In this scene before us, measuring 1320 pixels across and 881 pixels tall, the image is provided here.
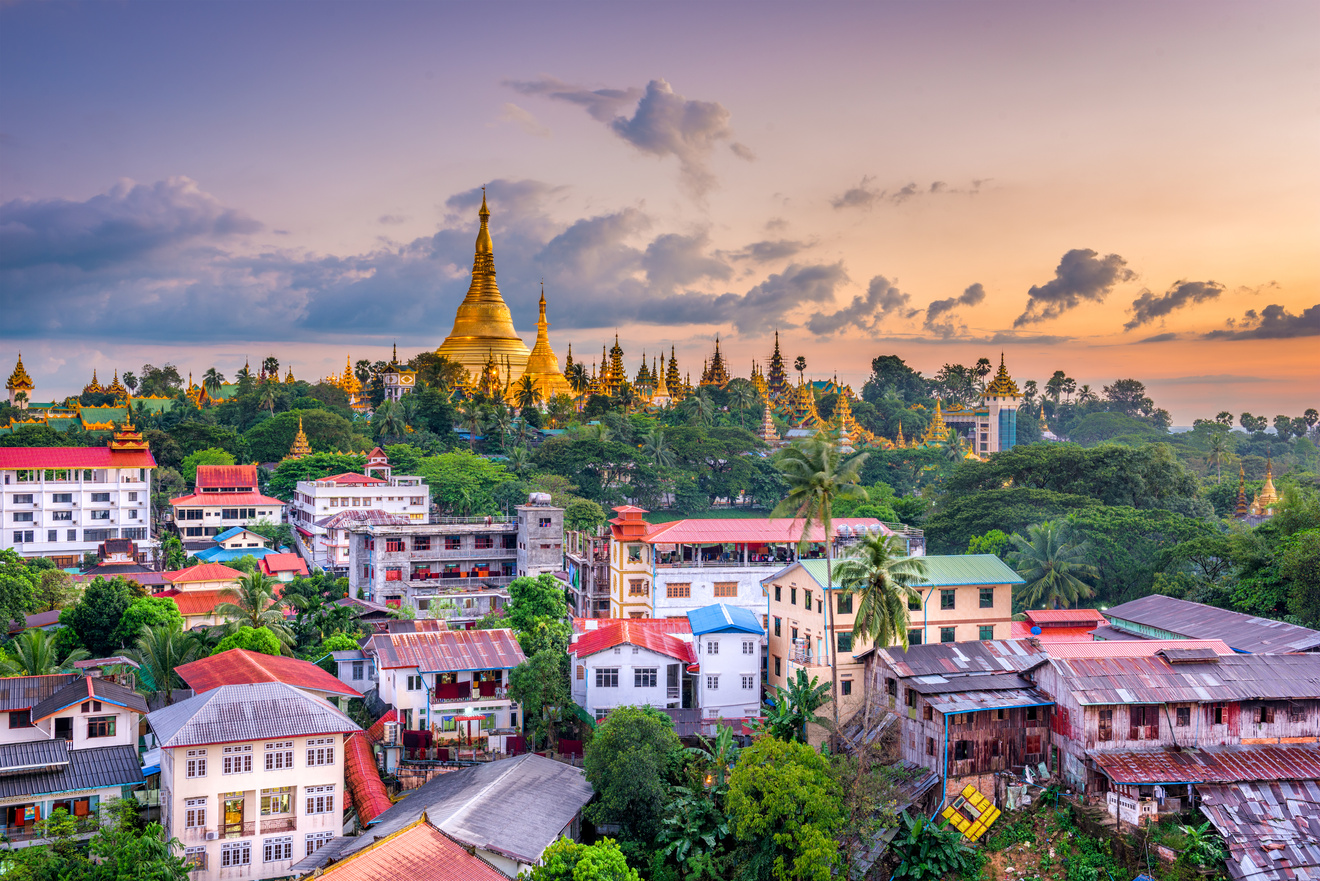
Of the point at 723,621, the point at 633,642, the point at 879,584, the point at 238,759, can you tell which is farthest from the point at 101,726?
the point at 879,584

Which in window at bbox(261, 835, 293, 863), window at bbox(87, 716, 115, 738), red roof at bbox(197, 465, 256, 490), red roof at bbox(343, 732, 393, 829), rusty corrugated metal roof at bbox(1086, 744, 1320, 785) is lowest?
window at bbox(261, 835, 293, 863)

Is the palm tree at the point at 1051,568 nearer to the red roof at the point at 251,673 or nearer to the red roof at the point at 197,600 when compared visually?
the red roof at the point at 251,673

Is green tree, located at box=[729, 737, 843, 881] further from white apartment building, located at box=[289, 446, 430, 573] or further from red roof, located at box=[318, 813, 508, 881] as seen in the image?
white apartment building, located at box=[289, 446, 430, 573]

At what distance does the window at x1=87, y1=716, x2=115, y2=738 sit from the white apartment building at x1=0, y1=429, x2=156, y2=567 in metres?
31.4

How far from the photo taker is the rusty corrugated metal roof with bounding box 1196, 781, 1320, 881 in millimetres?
23875

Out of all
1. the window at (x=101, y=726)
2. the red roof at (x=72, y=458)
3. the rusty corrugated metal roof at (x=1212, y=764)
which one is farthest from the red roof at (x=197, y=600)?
the rusty corrugated metal roof at (x=1212, y=764)

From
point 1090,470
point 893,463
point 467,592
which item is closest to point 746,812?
point 467,592

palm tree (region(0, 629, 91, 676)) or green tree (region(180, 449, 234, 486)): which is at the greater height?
green tree (region(180, 449, 234, 486))

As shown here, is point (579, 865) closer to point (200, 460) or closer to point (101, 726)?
point (101, 726)

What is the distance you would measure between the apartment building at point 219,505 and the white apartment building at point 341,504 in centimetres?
206

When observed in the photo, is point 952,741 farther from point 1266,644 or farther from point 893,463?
point 893,463

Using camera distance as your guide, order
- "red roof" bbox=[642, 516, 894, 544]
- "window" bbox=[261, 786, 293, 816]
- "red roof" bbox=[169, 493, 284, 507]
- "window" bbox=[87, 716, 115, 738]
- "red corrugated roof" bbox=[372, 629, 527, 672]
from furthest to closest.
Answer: "red roof" bbox=[169, 493, 284, 507], "red roof" bbox=[642, 516, 894, 544], "red corrugated roof" bbox=[372, 629, 527, 672], "window" bbox=[87, 716, 115, 738], "window" bbox=[261, 786, 293, 816]

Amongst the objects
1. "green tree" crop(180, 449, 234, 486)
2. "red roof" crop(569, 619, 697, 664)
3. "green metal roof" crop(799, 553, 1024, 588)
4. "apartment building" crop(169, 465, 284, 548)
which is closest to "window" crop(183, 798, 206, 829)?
"red roof" crop(569, 619, 697, 664)

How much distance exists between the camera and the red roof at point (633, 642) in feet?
110
